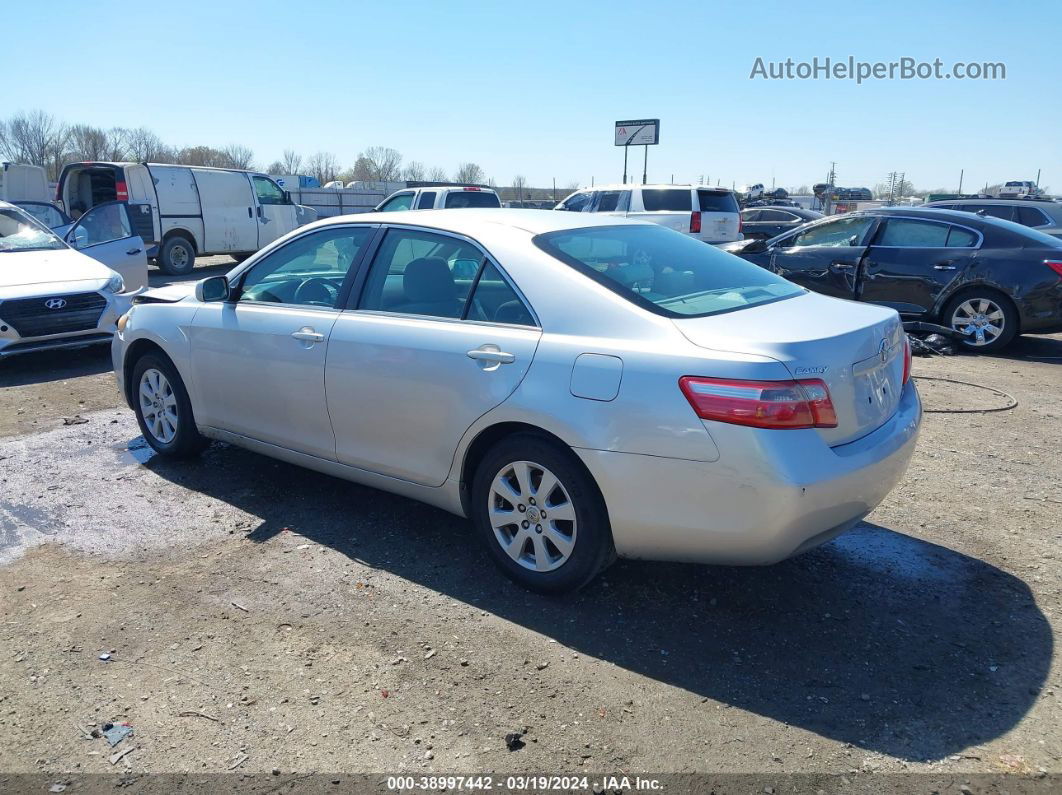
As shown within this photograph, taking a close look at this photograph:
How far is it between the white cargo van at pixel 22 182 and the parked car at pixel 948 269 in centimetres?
2008

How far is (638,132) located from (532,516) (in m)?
23.2

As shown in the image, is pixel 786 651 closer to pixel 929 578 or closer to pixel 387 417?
pixel 929 578

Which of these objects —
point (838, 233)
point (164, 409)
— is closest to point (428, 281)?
point (164, 409)

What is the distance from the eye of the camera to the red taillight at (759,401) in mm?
2941

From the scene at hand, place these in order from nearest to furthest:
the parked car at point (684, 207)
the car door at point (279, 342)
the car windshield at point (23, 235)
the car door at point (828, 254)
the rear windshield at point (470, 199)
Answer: the car door at point (279, 342) → the car windshield at point (23, 235) → the car door at point (828, 254) → the parked car at point (684, 207) → the rear windshield at point (470, 199)

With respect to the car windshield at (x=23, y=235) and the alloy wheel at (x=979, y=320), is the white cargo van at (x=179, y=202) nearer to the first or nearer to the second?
the car windshield at (x=23, y=235)

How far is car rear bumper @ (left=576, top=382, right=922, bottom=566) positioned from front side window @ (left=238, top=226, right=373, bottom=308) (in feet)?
6.19

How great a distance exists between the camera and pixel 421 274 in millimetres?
4059

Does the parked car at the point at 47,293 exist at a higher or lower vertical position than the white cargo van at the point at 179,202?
lower

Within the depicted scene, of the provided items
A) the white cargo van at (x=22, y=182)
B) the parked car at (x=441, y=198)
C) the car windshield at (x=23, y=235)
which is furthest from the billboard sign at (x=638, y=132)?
the car windshield at (x=23, y=235)

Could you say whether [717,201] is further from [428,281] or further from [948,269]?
[428,281]

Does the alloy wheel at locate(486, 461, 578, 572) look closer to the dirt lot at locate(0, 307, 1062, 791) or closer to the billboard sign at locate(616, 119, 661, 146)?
the dirt lot at locate(0, 307, 1062, 791)

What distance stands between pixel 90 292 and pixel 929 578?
8017 mm

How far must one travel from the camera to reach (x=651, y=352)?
124 inches
